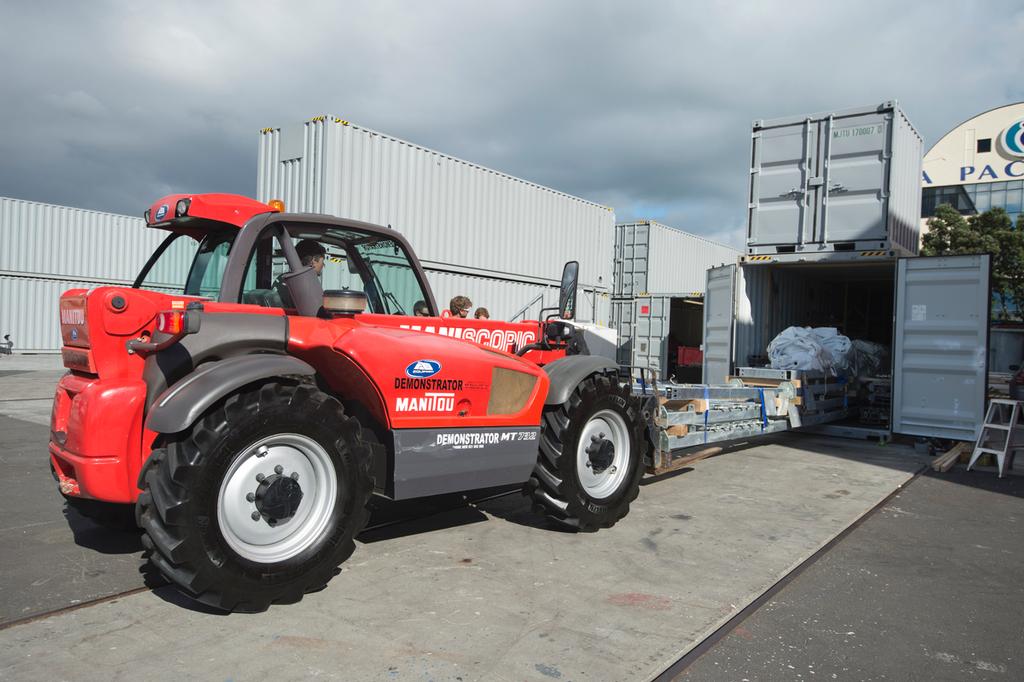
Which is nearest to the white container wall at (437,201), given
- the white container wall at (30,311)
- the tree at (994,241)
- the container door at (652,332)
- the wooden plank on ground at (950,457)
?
the container door at (652,332)

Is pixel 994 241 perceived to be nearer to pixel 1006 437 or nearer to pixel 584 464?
pixel 1006 437

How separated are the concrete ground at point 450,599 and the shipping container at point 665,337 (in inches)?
419

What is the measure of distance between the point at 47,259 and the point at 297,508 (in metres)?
26.6

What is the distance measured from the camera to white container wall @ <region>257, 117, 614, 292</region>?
11195 millimetres

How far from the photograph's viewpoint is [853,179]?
987 centimetres

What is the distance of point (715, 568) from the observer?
4414 millimetres

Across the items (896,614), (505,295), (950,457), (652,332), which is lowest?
(896,614)

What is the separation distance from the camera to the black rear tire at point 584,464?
479 cm

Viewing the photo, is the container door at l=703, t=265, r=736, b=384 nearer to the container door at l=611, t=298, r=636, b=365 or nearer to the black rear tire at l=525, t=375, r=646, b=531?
the black rear tire at l=525, t=375, r=646, b=531

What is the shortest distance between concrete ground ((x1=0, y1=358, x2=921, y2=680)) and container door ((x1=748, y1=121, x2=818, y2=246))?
555cm

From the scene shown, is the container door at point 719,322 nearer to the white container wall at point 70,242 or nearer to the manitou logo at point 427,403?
the manitou logo at point 427,403

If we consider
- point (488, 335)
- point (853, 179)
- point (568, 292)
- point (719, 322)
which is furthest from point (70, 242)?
point (568, 292)

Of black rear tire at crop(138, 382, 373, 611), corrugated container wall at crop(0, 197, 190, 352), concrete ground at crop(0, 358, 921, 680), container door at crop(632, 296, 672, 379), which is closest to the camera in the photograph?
concrete ground at crop(0, 358, 921, 680)

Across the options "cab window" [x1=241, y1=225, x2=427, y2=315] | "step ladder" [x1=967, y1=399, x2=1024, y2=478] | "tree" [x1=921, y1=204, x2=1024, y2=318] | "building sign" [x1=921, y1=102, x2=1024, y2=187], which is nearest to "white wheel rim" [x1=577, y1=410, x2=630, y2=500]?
"cab window" [x1=241, y1=225, x2=427, y2=315]
